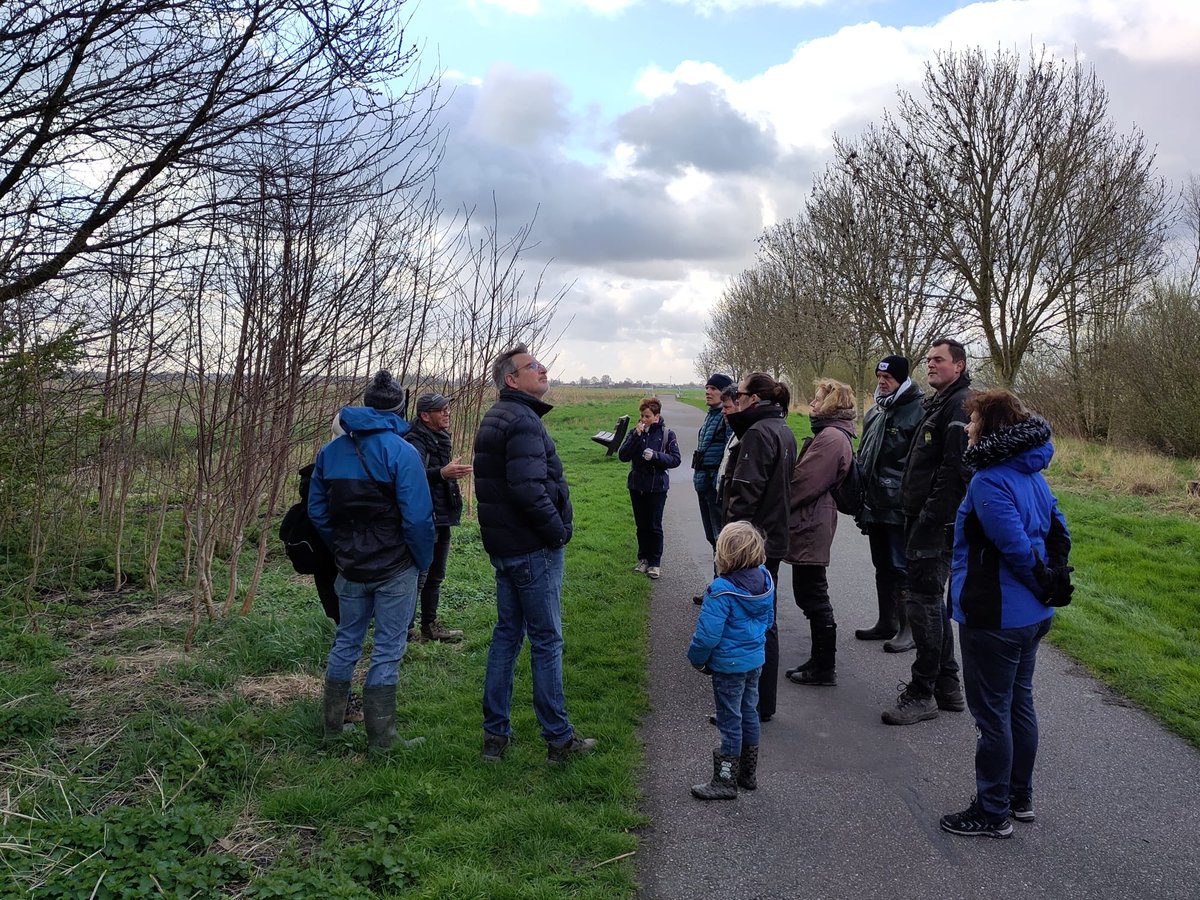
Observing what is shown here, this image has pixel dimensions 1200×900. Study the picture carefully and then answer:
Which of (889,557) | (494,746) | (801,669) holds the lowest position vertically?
(494,746)

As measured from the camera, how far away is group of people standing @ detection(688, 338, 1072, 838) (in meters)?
3.28

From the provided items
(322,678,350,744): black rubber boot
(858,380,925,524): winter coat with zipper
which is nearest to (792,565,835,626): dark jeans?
(858,380,925,524): winter coat with zipper

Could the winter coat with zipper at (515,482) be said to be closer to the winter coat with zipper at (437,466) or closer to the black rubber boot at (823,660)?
the winter coat with zipper at (437,466)

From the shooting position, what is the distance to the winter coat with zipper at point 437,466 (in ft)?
18.0

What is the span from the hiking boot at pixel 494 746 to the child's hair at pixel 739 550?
147 cm

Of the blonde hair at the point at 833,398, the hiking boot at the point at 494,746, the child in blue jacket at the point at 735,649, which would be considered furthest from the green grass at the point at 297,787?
the blonde hair at the point at 833,398

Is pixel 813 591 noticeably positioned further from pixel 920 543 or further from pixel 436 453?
pixel 436 453

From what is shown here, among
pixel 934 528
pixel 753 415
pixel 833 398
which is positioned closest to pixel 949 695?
pixel 934 528

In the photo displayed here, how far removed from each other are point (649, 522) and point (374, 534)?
4585 mm

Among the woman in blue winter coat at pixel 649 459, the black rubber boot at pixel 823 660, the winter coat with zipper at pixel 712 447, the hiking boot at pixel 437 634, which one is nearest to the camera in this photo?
the black rubber boot at pixel 823 660

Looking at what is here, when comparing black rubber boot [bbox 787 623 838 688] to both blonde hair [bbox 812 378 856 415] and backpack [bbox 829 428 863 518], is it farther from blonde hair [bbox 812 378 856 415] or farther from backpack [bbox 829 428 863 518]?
blonde hair [bbox 812 378 856 415]

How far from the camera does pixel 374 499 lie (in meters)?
3.84

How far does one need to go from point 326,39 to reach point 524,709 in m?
4.16

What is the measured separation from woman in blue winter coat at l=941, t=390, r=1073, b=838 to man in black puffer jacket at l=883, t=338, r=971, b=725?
103 centimetres
